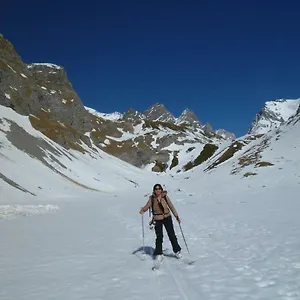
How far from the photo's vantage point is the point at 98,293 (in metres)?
8.95

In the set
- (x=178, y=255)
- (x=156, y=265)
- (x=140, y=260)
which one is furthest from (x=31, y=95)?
(x=156, y=265)

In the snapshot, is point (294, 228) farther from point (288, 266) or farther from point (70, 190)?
point (70, 190)

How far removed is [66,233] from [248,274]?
12.2 metres

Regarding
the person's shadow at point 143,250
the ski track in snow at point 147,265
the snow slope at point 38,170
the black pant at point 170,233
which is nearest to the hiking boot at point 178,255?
the black pant at point 170,233

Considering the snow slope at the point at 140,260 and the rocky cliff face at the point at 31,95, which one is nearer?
the snow slope at the point at 140,260

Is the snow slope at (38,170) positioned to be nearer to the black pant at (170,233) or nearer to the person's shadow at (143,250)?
the person's shadow at (143,250)

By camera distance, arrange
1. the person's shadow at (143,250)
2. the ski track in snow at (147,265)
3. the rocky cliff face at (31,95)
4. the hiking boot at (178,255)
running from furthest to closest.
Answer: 1. the rocky cliff face at (31,95)
2. the person's shadow at (143,250)
3. the hiking boot at (178,255)
4. the ski track in snow at (147,265)

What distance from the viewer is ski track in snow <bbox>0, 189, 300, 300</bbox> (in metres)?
8.85

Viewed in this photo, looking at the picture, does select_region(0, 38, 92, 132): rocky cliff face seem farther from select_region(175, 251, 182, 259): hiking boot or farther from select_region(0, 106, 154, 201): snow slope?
select_region(175, 251, 182, 259): hiking boot

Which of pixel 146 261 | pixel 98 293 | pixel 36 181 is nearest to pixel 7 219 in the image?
pixel 146 261

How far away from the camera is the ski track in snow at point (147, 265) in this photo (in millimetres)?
8852

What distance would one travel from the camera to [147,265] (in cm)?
1182

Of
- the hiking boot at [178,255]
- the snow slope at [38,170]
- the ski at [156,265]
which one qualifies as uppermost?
the snow slope at [38,170]

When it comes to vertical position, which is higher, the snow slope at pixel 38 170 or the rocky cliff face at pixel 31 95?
the rocky cliff face at pixel 31 95
